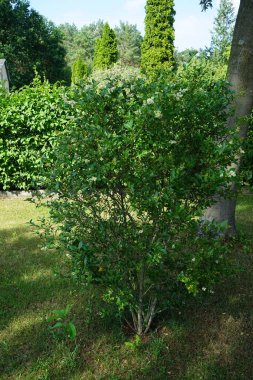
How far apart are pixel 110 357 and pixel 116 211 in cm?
112

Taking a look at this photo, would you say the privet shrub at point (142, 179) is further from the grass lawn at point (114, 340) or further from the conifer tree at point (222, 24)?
the conifer tree at point (222, 24)

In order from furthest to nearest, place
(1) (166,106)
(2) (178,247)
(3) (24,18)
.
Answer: (3) (24,18) < (2) (178,247) < (1) (166,106)

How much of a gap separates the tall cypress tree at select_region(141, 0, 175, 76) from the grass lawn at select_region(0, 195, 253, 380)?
2383cm

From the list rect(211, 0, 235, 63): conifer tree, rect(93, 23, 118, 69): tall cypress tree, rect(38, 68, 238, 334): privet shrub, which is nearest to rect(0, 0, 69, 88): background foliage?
rect(93, 23, 118, 69): tall cypress tree

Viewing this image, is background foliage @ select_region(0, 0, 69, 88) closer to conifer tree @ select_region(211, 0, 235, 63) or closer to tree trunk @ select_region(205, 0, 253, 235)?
conifer tree @ select_region(211, 0, 235, 63)

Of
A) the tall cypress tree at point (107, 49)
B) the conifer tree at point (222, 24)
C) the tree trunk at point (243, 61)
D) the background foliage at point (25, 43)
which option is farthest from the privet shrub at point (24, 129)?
the conifer tree at point (222, 24)

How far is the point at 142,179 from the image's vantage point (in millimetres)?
2588

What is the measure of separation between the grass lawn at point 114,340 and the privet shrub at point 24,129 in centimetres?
481

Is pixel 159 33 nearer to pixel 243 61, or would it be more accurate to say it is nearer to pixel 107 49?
pixel 107 49

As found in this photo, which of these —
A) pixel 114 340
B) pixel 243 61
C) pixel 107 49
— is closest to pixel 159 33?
pixel 107 49

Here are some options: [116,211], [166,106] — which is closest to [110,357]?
[116,211]

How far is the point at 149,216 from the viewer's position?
272 centimetres

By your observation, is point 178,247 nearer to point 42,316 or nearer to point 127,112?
point 127,112

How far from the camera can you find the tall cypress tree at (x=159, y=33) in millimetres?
25906
